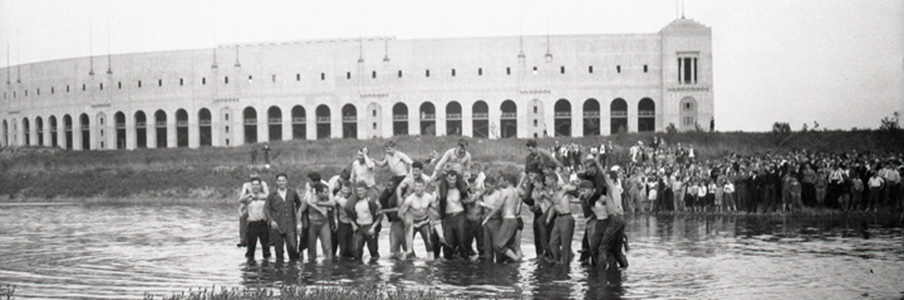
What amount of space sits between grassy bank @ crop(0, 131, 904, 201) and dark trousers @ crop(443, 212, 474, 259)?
27017 mm

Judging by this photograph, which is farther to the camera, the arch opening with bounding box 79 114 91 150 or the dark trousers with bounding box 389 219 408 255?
the arch opening with bounding box 79 114 91 150

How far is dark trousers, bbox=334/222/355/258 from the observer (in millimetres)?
16469

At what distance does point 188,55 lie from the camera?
253 ft

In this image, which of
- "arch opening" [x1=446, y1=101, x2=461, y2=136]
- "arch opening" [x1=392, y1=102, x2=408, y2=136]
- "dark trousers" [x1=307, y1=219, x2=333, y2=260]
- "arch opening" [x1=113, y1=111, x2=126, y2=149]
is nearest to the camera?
"dark trousers" [x1=307, y1=219, x2=333, y2=260]

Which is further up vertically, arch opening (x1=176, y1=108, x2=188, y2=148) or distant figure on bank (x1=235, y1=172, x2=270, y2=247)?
arch opening (x1=176, y1=108, x2=188, y2=148)

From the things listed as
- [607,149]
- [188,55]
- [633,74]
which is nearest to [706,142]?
[607,149]

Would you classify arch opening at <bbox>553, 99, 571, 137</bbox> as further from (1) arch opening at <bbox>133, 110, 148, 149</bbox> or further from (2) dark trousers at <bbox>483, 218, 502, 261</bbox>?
(2) dark trousers at <bbox>483, 218, 502, 261</bbox>

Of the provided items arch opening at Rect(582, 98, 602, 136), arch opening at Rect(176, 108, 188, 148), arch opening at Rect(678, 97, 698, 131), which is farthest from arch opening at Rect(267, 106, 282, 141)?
arch opening at Rect(678, 97, 698, 131)

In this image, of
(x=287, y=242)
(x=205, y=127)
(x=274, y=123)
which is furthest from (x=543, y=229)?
(x=205, y=127)

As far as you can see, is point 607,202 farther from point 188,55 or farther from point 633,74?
point 188,55

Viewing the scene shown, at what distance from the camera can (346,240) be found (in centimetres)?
1652

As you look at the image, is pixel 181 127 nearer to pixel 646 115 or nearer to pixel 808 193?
pixel 646 115

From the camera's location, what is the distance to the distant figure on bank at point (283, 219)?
1611cm

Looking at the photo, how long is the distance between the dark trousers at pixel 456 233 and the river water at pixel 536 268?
1.02 ft
